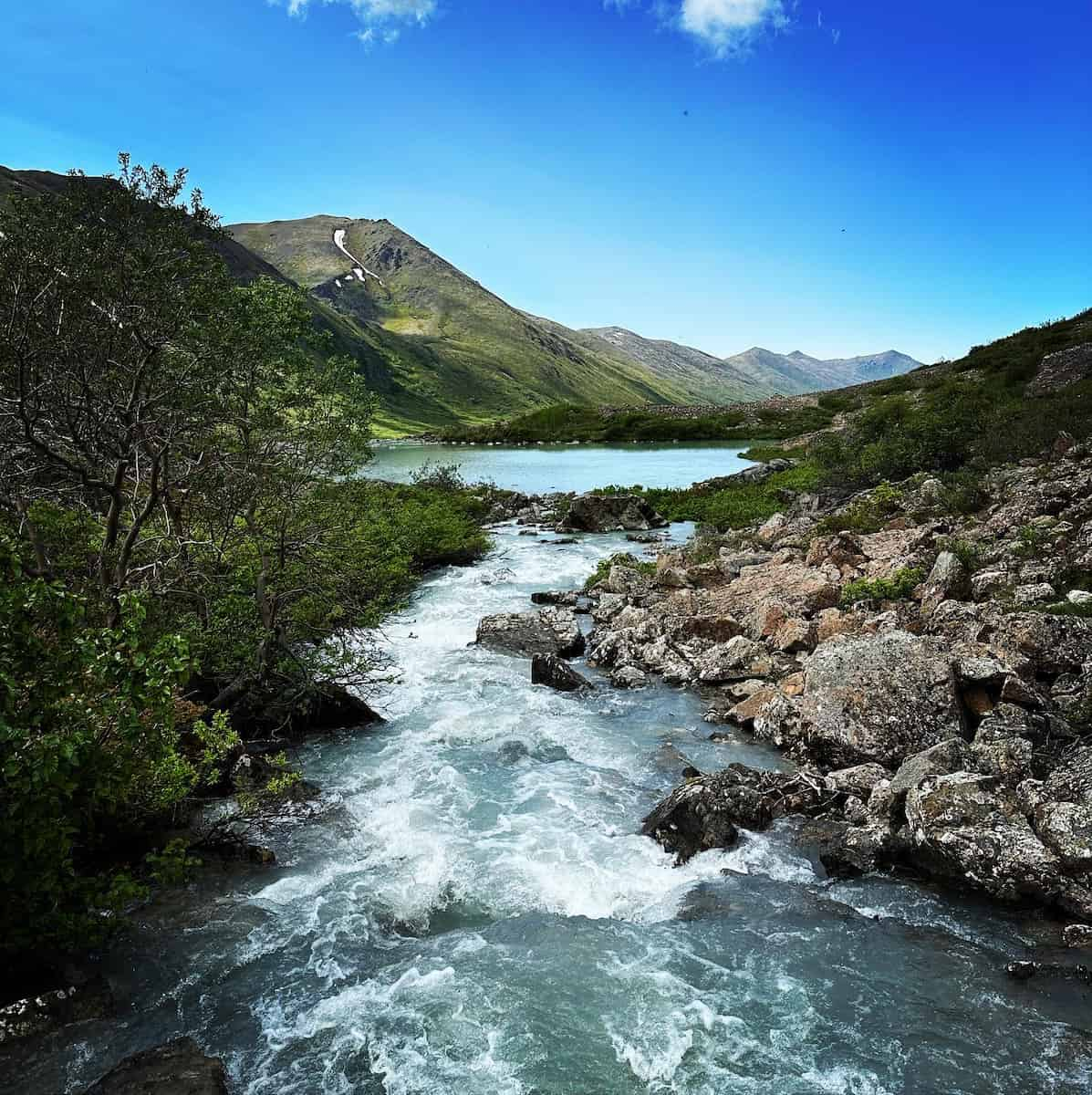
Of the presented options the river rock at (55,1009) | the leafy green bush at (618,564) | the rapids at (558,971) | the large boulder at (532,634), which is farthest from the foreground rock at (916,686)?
the river rock at (55,1009)

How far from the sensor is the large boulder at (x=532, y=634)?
21578mm

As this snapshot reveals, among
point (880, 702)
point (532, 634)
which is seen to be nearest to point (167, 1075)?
point (880, 702)

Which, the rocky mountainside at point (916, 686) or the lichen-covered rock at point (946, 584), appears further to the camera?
the lichen-covered rock at point (946, 584)

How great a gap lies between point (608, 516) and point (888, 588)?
87.9 feet

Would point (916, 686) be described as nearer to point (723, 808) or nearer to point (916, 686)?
point (916, 686)

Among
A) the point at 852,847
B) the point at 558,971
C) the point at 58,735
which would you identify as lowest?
the point at 558,971

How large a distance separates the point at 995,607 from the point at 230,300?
18.0m

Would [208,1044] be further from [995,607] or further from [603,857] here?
[995,607]

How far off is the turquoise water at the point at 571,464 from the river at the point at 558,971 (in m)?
37.7

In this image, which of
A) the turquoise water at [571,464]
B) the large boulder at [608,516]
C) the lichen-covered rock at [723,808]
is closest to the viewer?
the lichen-covered rock at [723,808]

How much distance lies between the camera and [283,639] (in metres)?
15.3

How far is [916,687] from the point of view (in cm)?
1302

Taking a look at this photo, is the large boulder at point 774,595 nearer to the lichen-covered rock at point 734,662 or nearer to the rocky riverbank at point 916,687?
the rocky riverbank at point 916,687

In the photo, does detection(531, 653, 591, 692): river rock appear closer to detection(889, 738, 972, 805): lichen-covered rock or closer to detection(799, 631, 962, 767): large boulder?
detection(799, 631, 962, 767): large boulder
